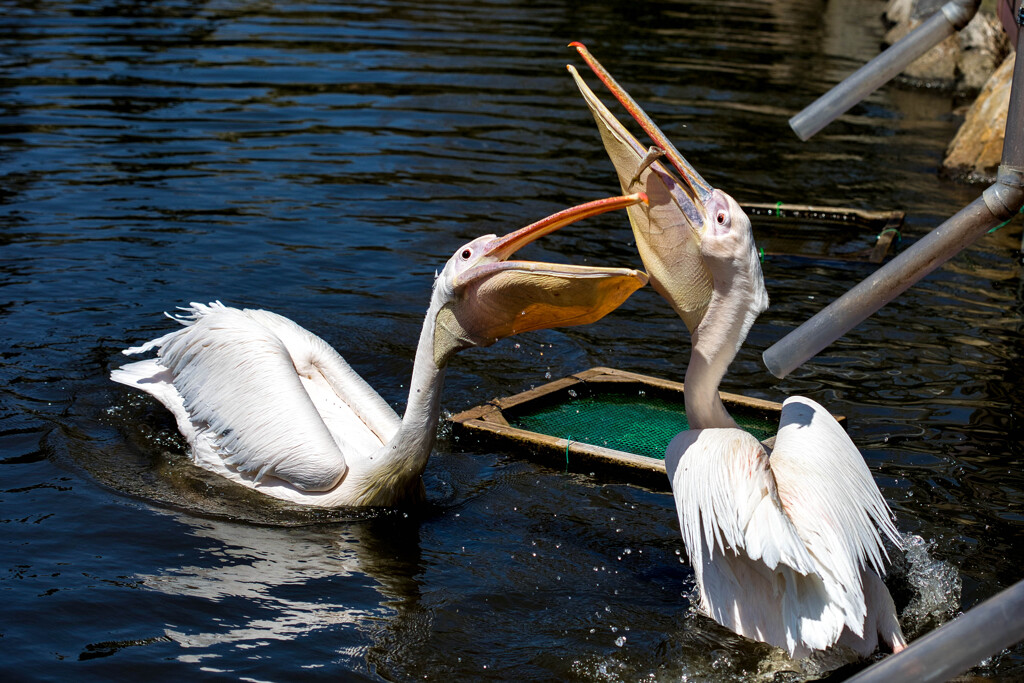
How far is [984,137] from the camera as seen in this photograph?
959 cm

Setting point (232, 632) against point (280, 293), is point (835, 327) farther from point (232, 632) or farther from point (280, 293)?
point (280, 293)

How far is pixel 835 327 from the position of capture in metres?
2.99

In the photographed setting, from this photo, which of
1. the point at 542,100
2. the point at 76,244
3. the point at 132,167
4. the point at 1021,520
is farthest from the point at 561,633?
the point at 542,100

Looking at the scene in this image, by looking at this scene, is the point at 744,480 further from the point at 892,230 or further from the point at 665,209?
the point at 892,230

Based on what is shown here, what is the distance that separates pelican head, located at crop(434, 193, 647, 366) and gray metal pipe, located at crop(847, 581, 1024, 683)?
170 cm

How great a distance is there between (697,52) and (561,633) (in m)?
12.4

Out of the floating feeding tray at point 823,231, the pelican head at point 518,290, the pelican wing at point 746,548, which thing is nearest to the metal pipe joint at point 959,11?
the pelican head at point 518,290

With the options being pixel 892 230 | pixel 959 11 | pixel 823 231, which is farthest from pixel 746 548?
pixel 823 231

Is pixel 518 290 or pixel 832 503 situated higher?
pixel 518 290

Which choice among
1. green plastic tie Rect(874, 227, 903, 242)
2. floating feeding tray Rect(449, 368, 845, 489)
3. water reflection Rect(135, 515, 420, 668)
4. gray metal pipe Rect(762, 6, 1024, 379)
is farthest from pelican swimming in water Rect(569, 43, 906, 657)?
green plastic tie Rect(874, 227, 903, 242)

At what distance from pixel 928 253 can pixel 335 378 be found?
255cm

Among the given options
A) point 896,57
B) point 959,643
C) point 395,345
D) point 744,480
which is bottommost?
point 395,345

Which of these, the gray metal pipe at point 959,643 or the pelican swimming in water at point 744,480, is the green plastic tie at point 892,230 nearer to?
the pelican swimming in water at point 744,480

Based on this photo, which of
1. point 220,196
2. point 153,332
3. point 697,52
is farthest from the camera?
point 697,52
